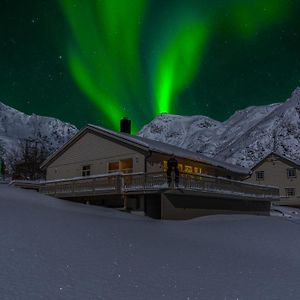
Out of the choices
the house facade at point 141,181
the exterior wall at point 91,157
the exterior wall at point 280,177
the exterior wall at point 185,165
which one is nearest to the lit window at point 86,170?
the house facade at point 141,181

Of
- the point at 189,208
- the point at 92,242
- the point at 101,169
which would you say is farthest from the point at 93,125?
the point at 92,242

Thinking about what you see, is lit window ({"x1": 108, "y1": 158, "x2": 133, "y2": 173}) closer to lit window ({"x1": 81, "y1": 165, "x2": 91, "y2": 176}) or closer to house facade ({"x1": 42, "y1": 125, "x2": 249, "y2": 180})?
house facade ({"x1": 42, "y1": 125, "x2": 249, "y2": 180})

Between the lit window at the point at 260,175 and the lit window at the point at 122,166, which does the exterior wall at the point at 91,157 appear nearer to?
the lit window at the point at 122,166

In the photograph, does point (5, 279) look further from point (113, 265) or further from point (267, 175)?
point (267, 175)

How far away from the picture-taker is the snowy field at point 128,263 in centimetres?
705

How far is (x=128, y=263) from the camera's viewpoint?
9195mm

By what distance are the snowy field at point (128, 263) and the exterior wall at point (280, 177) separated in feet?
150

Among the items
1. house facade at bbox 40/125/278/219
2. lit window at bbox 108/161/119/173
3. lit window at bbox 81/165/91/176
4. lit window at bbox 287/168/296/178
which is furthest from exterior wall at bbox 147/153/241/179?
lit window at bbox 287/168/296/178

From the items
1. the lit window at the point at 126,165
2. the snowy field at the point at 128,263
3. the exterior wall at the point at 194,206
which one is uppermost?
the lit window at the point at 126,165

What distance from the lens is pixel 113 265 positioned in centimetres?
884

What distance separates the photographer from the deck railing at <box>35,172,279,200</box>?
74.6 ft

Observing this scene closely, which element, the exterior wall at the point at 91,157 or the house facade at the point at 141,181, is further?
the exterior wall at the point at 91,157

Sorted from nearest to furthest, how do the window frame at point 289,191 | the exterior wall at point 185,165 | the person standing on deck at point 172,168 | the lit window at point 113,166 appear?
the person standing on deck at point 172,168
the exterior wall at point 185,165
the lit window at point 113,166
the window frame at point 289,191

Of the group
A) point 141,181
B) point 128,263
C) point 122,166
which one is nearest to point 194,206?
point 141,181
